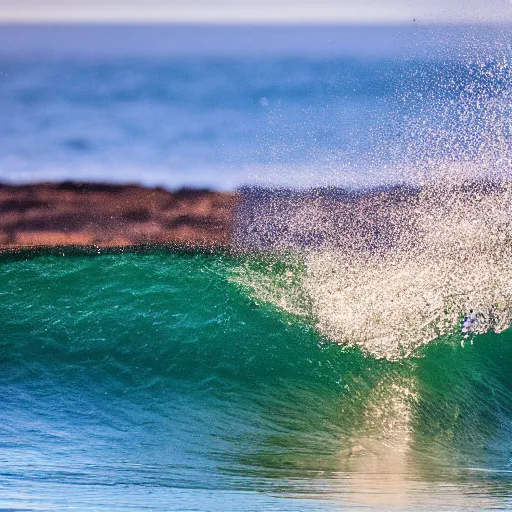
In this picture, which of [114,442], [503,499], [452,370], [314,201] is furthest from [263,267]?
[503,499]

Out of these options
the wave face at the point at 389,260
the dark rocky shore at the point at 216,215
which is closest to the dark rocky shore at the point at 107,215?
the dark rocky shore at the point at 216,215

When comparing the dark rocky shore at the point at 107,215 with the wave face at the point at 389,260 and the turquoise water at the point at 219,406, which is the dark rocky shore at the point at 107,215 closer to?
the wave face at the point at 389,260

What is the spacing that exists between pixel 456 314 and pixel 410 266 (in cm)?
41

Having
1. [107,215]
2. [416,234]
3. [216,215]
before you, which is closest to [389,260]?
[416,234]

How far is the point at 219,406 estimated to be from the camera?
3.04 m

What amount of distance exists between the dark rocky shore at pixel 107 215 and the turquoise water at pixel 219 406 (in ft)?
1.75

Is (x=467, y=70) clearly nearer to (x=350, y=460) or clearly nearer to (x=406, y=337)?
(x=406, y=337)

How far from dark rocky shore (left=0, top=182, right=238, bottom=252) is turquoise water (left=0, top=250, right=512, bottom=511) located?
0.53 m

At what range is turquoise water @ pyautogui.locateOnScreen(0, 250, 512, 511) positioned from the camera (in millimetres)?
2455

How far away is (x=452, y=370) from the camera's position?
323 cm

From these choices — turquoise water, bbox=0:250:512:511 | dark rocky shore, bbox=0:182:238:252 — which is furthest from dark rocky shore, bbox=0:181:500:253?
turquoise water, bbox=0:250:512:511

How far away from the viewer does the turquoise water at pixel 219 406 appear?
8.05ft

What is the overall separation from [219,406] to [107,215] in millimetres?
1958

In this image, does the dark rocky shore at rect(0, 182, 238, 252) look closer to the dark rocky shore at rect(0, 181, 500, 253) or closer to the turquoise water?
the dark rocky shore at rect(0, 181, 500, 253)
